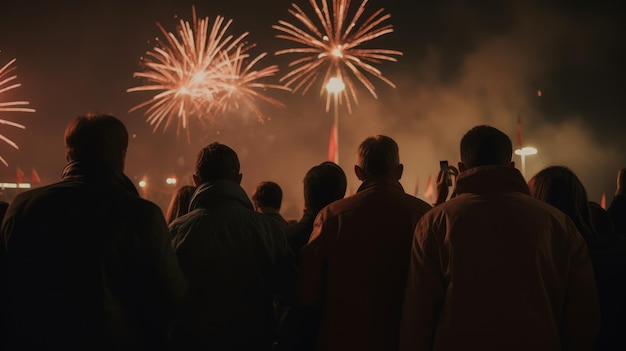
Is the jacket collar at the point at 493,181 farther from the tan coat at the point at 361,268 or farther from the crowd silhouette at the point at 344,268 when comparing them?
the tan coat at the point at 361,268

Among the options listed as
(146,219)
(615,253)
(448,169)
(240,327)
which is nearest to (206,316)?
(240,327)

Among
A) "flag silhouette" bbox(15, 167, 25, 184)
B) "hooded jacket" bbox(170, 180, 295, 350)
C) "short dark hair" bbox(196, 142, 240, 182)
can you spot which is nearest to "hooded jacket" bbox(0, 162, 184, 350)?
"hooded jacket" bbox(170, 180, 295, 350)

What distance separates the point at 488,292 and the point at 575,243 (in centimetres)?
62

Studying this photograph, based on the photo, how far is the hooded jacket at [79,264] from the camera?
3.12 metres

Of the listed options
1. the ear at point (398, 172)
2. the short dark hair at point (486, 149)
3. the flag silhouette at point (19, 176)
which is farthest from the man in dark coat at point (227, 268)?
the flag silhouette at point (19, 176)

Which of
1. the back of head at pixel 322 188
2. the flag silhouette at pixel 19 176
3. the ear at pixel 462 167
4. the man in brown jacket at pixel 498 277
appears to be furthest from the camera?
the flag silhouette at pixel 19 176

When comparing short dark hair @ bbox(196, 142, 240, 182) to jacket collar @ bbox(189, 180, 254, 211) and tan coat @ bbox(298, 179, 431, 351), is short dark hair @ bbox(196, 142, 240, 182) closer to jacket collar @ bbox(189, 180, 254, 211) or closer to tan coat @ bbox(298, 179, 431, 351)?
jacket collar @ bbox(189, 180, 254, 211)

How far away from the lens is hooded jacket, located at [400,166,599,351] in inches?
122

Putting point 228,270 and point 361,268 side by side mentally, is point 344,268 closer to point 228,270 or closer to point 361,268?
point 361,268

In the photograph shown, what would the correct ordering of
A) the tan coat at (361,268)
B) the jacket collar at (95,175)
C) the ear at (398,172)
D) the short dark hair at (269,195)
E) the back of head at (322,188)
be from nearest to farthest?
the jacket collar at (95,175) < the tan coat at (361,268) < the ear at (398,172) < the back of head at (322,188) < the short dark hair at (269,195)

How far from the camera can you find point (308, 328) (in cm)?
409

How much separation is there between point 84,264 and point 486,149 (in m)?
2.55

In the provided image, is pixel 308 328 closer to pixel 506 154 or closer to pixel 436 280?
pixel 436 280

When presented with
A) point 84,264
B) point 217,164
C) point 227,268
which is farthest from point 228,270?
point 84,264
